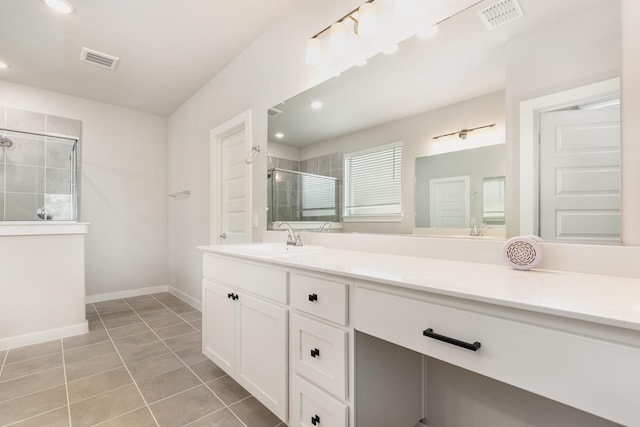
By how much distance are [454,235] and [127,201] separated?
4202 mm

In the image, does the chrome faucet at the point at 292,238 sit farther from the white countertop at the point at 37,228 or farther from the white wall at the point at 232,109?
the white countertop at the point at 37,228

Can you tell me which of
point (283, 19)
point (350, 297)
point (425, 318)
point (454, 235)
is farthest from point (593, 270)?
point (283, 19)

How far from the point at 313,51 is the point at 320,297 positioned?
1534mm

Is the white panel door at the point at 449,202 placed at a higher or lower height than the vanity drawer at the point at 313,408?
higher

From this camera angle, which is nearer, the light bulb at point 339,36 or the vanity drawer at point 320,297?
the vanity drawer at point 320,297

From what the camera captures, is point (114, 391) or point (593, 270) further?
point (114, 391)

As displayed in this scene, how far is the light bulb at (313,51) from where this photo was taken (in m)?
1.87

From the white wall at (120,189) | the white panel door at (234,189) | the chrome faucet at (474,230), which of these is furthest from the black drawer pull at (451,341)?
the white wall at (120,189)

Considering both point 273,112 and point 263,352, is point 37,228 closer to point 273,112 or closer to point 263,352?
point 273,112

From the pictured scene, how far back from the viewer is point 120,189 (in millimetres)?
3945

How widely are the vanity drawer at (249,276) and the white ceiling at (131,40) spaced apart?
5.97 ft

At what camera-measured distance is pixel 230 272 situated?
1.74 meters

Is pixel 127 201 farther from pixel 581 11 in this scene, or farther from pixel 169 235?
pixel 581 11

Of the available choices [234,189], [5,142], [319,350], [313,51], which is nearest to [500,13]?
[313,51]
